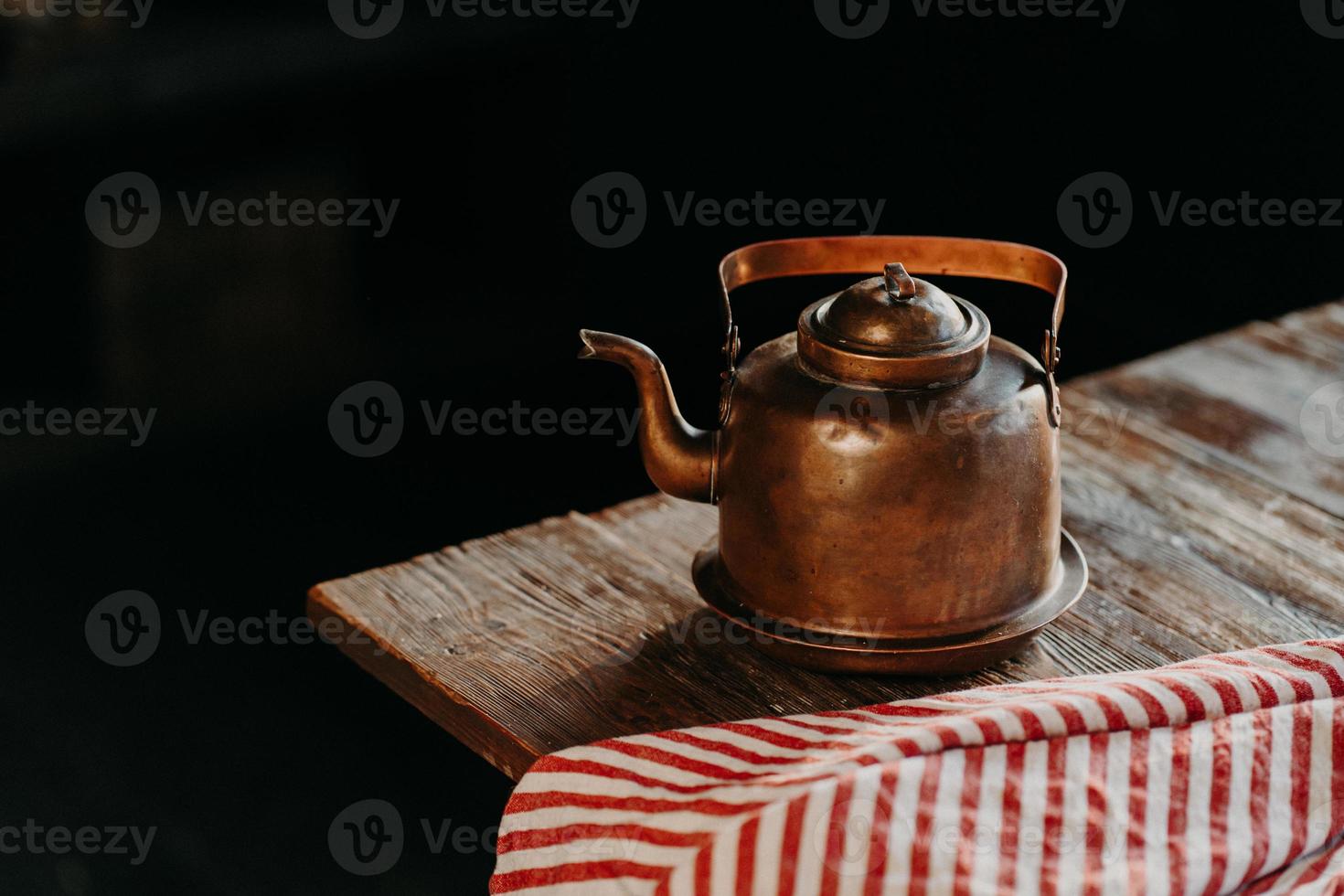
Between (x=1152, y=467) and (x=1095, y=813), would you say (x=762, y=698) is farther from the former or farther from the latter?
(x=1152, y=467)

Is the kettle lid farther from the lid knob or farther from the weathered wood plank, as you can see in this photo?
the weathered wood plank

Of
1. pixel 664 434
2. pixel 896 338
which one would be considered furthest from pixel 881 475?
pixel 664 434

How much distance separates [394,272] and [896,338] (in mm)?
1911

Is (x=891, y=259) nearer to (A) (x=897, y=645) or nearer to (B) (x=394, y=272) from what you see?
(A) (x=897, y=645)

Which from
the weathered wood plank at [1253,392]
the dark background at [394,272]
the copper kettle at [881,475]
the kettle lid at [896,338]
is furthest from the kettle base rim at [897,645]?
the dark background at [394,272]

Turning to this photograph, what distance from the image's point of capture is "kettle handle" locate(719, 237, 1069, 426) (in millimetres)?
1372

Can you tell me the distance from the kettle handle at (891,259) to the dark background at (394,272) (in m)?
1.20

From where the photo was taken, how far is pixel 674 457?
135 centimetres

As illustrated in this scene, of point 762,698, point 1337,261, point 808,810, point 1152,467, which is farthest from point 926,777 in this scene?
point 1337,261

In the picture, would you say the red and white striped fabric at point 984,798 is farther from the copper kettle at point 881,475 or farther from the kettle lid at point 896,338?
the kettle lid at point 896,338

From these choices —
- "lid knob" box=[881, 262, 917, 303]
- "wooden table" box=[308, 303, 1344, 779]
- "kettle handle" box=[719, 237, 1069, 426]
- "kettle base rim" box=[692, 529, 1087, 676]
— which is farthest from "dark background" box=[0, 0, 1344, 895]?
"lid knob" box=[881, 262, 917, 303]

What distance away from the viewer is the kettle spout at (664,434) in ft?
4.41

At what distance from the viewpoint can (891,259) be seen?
4.68 feet

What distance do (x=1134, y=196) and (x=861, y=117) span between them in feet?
2.93
